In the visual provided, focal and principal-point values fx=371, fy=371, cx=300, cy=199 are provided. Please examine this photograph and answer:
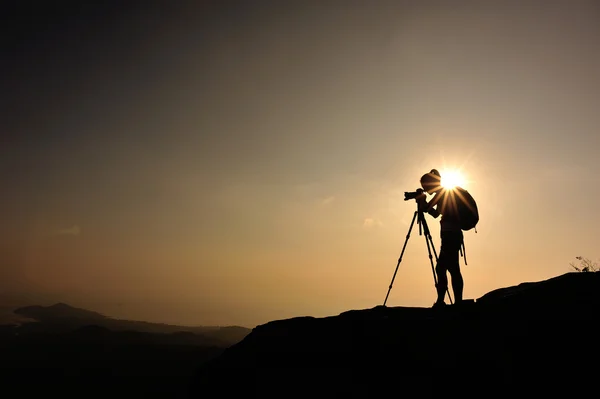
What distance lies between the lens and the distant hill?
5637 millimetres

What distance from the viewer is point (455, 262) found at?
8977mm

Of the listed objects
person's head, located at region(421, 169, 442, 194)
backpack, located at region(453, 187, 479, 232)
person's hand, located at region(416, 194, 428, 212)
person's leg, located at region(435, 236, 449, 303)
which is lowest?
person's leg, located at region(435, 236, 449, 303)

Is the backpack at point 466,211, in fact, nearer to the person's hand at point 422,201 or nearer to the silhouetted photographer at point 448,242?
the silhouetted photographer at point 448,242

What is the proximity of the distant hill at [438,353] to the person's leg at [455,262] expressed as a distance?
0.83m

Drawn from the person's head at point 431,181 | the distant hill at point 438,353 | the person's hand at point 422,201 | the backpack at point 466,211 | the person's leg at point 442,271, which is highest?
the person's head at point 431,181

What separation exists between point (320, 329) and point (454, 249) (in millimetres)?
3777

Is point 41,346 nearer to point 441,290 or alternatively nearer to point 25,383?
point 25,383

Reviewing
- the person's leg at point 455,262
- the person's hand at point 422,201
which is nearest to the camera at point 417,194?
the person's hand at point 422,201

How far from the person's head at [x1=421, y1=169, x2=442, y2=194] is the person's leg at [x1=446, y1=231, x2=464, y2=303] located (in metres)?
1.41

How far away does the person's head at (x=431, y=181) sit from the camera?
992 centimetres

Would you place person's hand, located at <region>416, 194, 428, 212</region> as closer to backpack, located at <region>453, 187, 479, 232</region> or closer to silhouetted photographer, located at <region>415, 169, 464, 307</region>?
silhouetted photographer, located at <region>415, 169, 464, 307</region>

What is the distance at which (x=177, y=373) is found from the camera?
371 ft

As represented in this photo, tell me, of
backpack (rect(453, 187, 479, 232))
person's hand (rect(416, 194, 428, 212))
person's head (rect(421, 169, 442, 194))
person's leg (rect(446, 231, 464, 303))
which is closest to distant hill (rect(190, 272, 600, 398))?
person's leg (rect(446, 231, 464, 303))

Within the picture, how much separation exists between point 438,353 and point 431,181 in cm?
483
